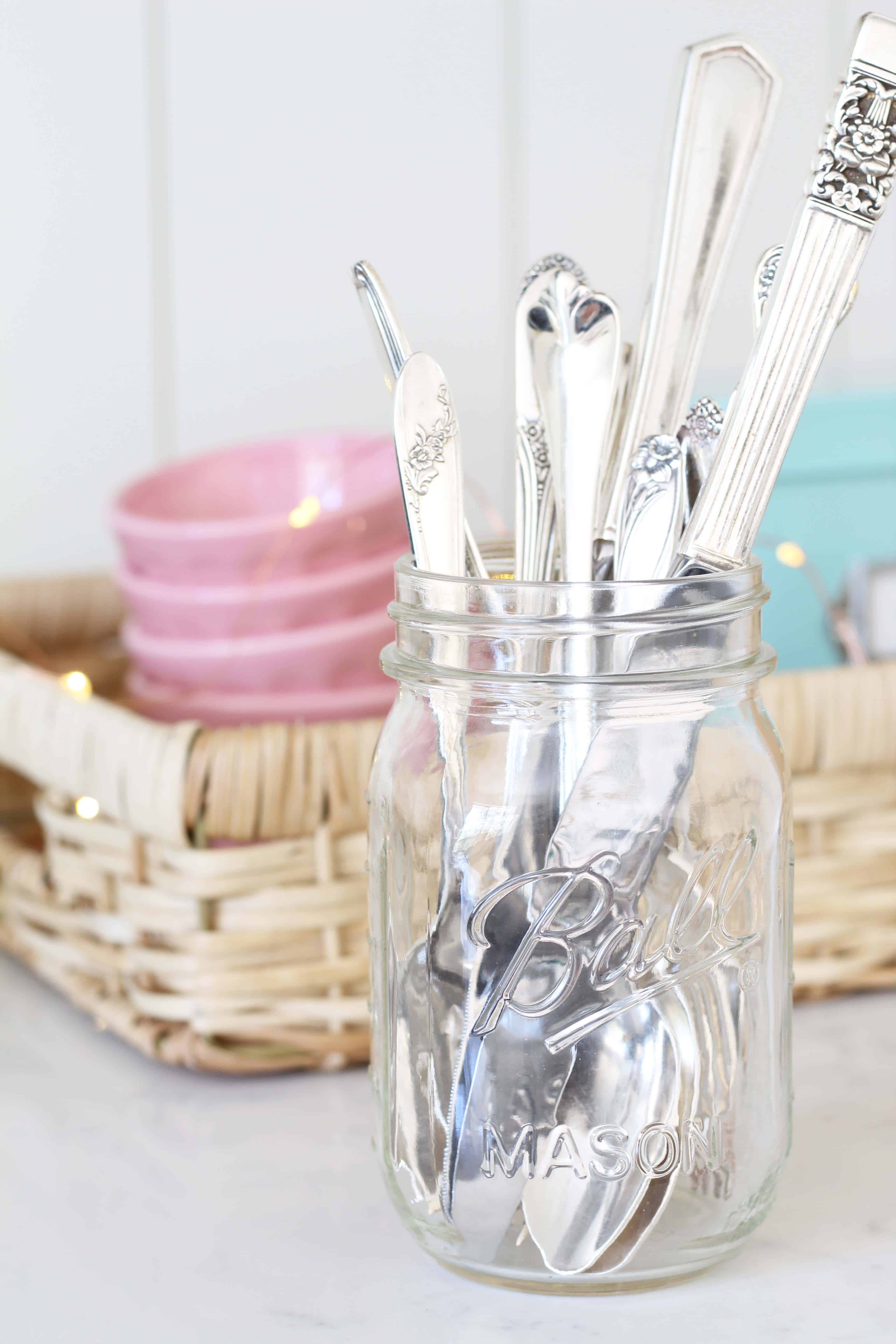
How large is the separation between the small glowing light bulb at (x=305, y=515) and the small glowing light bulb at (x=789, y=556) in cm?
20

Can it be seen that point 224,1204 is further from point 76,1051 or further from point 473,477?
point 473,477

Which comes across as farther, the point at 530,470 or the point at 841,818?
the point at 841,818

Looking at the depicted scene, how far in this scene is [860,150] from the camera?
0.94 feet

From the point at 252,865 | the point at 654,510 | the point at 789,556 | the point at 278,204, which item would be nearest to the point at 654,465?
the point at 654,510

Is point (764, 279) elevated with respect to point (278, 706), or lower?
elevated

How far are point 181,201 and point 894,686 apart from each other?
46 centimetres

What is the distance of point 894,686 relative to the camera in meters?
0.52

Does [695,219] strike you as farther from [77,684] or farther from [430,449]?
[77,684]

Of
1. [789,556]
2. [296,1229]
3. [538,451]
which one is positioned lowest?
[296,1229]

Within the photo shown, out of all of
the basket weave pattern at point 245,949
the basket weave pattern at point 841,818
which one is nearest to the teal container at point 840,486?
the basket weave pattern at point 841,818

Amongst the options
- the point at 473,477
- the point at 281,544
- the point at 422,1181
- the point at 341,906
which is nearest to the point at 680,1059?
the point at 422,1181

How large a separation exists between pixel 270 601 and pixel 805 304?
283 millimetres

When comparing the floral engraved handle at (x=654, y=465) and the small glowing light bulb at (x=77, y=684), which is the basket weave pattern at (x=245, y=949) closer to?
the small glowing light bulb at (x=77, y=684)

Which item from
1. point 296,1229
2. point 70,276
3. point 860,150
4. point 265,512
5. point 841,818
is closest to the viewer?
point 860,150
